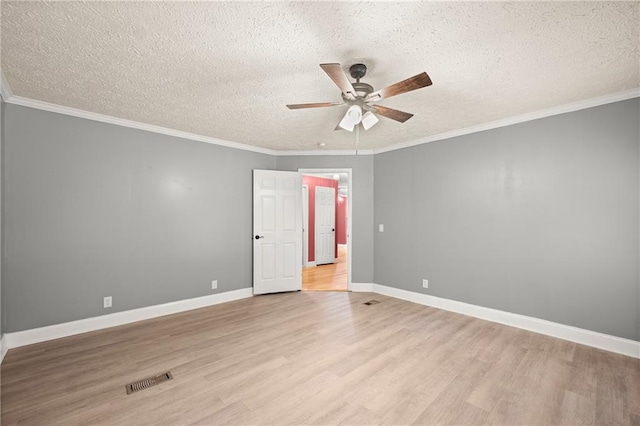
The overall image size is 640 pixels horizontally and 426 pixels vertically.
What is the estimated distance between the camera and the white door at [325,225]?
8352mm

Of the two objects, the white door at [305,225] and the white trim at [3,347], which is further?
the white door at [305,225]

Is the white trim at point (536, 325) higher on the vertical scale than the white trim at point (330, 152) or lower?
lower

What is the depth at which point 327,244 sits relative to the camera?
8562 millimetres

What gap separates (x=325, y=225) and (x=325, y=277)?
215cm

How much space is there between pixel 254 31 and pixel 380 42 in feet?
2.85

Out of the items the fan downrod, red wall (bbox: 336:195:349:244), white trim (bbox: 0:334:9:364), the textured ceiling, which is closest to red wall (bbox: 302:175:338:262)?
red wall (bbox: 336:195:349:244)

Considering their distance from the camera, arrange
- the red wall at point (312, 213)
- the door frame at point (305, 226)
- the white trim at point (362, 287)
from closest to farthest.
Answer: the white trim at point (362, 287)
the door frame at point (305, 226)
the red wall at point (312, 213)

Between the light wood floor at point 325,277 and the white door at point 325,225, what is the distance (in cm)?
31

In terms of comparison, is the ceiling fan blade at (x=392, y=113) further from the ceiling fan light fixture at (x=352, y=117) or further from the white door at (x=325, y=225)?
the white door at (x=325, y=225)

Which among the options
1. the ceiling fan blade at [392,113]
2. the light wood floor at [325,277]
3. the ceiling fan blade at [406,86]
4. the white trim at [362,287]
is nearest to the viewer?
the ceiling fan blade at [406,86]

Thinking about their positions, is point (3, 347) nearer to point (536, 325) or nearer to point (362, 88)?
point (362, 88)

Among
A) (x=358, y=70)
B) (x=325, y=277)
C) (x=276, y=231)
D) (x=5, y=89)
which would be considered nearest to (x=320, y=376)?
(x=358, y=70)

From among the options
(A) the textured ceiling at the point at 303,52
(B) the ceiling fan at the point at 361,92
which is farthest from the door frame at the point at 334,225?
(B) the ceiling fan at the point at 361,92

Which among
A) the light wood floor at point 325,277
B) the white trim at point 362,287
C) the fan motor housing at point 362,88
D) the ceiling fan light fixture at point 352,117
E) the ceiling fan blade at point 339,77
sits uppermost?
the fan motor housing at point 362,88
